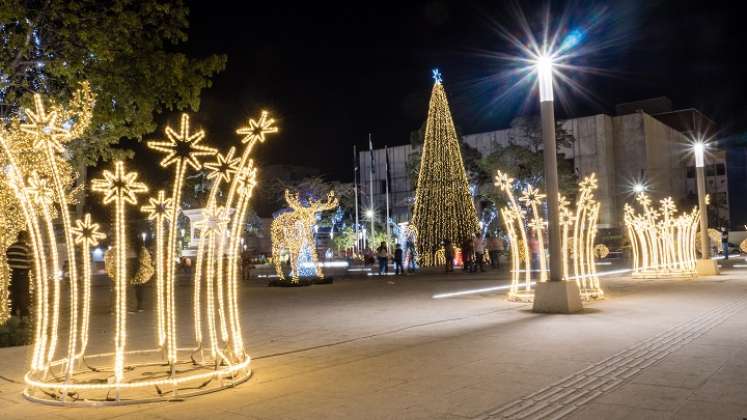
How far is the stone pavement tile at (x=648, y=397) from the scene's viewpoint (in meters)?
5.11

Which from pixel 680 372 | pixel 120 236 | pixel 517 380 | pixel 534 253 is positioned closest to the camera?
pixel 120 236

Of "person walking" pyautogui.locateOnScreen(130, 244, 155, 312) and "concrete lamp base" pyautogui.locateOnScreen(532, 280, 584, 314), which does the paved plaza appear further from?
"person walking" pyautogui.locateOnScreen(130, 244, 155, 312)

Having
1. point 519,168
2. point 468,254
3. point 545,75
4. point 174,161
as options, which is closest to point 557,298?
point 545,75

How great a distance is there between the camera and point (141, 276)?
14.1 meters

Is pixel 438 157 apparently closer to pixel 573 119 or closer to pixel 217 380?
pixel 217 380

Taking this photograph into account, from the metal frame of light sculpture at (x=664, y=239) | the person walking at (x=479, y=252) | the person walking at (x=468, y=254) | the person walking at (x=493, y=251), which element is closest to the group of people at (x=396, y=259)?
the person walking at (x=468, y=254)

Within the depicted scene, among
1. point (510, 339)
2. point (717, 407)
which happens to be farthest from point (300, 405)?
point (510, 339)

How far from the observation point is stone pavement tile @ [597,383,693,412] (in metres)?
5.11

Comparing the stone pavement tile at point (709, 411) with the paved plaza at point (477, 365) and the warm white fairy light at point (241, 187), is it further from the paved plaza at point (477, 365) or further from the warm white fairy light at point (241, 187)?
the warm white fairy light at point (241, 187)

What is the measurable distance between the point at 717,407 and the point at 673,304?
7.86 metres

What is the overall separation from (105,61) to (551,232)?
27.0 feet

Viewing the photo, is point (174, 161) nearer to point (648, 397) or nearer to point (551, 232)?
point (648, 397)

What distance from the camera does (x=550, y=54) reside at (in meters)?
12.0

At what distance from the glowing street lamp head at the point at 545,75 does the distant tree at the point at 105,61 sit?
18.6 ft
